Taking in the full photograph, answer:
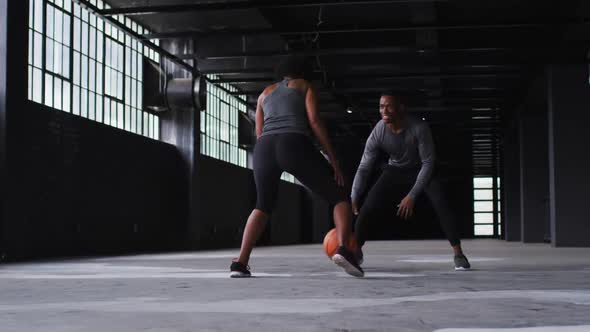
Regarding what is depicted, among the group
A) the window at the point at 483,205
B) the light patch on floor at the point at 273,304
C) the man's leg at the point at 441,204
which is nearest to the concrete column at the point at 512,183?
the man's leg at the point at 441,204

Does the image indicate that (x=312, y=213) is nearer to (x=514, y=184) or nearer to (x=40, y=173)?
(x=514, y=184)

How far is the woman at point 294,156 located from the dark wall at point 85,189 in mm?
6518

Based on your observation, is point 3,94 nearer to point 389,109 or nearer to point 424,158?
point 389,109

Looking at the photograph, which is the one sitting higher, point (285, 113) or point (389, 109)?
point (389, 109)

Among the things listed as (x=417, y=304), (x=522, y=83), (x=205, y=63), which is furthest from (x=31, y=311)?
(x=522, y=83)

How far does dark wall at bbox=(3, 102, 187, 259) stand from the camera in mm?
11875

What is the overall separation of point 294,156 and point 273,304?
1963 mm

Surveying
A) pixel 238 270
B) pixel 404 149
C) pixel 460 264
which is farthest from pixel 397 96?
pixel 238 270

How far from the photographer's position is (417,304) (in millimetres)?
3609

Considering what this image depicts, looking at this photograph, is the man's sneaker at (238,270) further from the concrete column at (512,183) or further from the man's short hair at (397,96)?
the concrete column at (512,183)

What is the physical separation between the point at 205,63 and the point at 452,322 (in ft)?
57.0

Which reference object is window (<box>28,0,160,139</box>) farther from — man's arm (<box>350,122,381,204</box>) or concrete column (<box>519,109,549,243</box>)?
concrete column (<box>519,109,549,243</box>)

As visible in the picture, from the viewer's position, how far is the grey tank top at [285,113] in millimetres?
5637

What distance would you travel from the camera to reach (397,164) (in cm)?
677
